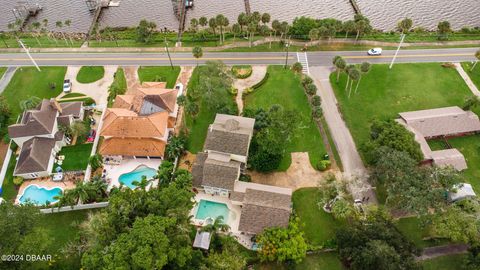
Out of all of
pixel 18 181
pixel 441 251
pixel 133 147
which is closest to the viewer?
pixel 441 251

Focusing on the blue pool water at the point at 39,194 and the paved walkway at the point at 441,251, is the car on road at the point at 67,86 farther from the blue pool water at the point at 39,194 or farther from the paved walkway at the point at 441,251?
the paved walkway at the point at 441,251

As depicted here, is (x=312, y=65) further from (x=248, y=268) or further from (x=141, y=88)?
(x=248, y=268)

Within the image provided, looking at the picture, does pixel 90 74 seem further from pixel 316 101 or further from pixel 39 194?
pixel 316 101

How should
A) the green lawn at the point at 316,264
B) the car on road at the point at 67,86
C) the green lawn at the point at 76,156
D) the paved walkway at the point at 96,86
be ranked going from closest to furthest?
the green lawn at the point at 316,264
the green lawn at the point at 76,156
the paved walkway at the point at 96,86
the car on road at the point at 67,86

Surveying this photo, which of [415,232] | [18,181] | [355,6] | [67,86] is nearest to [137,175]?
[18,181]

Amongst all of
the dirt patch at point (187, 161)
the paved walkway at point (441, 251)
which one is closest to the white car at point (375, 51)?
the paved walkway at point (441, 251)

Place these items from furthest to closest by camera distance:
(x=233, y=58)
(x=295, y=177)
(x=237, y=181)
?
(x=233, y=58), (x=295, y=177), (x=237, y=181)

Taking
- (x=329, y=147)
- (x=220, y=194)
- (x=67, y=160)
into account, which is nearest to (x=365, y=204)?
(x=329, y=147)
